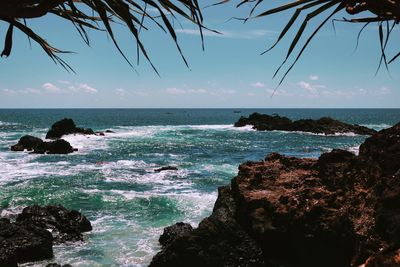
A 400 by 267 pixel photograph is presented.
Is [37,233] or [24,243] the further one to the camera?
[37,233]

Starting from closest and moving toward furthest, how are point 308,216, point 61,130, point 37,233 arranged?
point 308,216, point 37,233, point 61,130

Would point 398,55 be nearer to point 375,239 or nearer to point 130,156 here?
point 375,239

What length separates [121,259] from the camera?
9.56 metres

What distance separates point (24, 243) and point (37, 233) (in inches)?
25.1

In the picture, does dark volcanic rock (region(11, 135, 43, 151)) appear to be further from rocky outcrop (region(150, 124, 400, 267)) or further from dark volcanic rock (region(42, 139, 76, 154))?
rocky outcrop (region(150, 124, 400, 267))

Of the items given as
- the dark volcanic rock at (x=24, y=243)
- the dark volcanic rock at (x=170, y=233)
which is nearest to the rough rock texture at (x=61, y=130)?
the dark volcanic rock at (x=24, y=243)

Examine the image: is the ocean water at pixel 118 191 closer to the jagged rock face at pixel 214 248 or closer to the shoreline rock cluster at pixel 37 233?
the shoreline rock cluster at pixel 37 233

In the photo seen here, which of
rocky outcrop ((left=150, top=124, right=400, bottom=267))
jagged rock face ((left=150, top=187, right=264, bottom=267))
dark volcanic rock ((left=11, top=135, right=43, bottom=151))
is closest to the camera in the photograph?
rocky outcrop ((left=150, top=124, right=400, bottom=267))

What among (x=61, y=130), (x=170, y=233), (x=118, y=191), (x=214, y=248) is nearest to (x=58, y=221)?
(x=170, y=233)

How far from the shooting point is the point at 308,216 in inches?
248

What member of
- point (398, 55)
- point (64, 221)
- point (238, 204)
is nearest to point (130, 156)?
point (64, 221)

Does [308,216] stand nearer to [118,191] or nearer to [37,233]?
[37,233]

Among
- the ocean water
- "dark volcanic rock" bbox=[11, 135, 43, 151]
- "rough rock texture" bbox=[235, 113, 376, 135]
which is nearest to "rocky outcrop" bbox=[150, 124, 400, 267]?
the ocean water

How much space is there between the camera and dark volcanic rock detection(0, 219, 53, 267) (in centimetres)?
898
